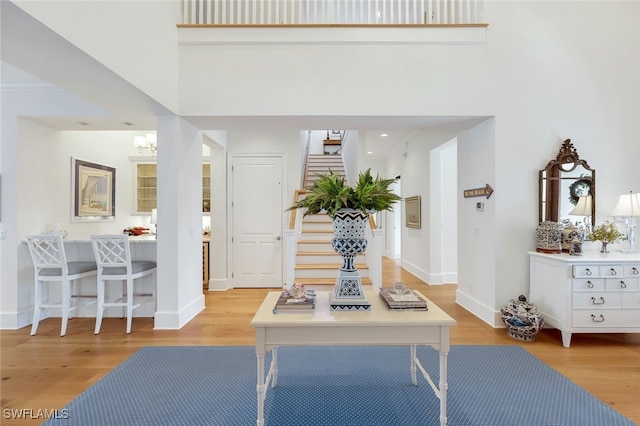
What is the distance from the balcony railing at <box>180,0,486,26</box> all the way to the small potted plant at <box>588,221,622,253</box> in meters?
2.64

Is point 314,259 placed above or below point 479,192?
below

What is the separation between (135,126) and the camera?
405 cm

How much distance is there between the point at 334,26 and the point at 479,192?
2.61 metres

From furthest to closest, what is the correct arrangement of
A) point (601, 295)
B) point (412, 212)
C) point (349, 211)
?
1. point (412, 212)
2. point (601, 295)
3. point (349, 211)

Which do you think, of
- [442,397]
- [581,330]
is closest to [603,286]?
[581,330]

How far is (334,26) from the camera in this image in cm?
349

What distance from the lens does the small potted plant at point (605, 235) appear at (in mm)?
3207

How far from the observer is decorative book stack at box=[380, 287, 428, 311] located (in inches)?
72.3

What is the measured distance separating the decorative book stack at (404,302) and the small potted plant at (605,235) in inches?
105

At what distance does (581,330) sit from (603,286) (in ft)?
1.55

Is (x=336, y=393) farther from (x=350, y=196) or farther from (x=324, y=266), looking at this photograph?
(x=324, y=266)

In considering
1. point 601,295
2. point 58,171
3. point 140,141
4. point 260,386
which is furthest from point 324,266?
point 58,171

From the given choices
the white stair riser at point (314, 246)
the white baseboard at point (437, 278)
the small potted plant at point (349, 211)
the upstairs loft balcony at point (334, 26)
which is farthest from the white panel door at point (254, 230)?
the small potted plant at point (349, 211)

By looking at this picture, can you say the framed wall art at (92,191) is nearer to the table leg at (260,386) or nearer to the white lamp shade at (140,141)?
the white lamp shade at (140,141)
